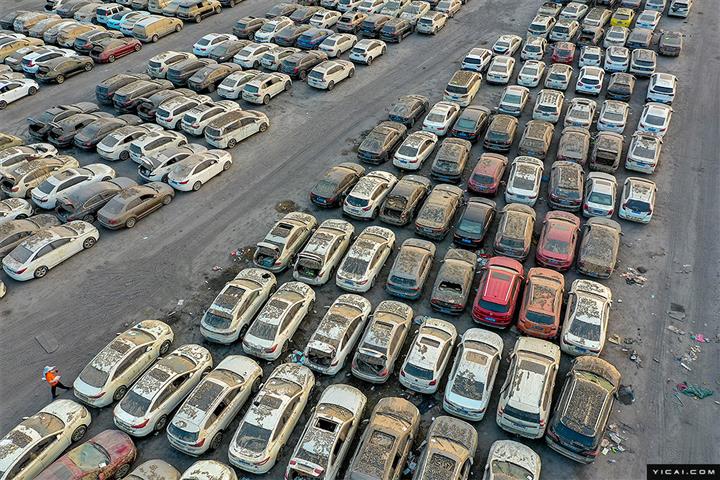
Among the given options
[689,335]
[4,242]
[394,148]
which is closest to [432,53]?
[394,148]

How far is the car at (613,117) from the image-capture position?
89.1 ft

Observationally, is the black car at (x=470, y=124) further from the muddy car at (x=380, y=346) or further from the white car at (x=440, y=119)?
the muddy car at (x=380, y=346)

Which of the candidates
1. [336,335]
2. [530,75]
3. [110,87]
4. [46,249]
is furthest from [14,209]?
[530,75]

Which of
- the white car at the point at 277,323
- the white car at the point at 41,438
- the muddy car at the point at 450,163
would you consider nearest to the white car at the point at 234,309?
the white car at the point at 277,323

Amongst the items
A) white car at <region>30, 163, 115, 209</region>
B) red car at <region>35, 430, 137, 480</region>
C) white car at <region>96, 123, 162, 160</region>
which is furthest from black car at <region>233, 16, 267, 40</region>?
red car at <region>35, 430, 137, 480</region>

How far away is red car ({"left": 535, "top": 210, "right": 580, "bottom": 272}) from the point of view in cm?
1995

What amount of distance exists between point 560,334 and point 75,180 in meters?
21.3

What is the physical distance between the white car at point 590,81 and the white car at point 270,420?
2414 centimetres

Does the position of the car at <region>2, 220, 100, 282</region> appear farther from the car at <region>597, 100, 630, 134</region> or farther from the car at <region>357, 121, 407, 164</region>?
the car at <region>597, 100, 630, 134</region>

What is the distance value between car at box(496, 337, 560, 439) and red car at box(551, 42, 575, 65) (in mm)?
23891

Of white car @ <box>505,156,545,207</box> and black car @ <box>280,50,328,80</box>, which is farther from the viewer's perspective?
black car @ <box>280,50,328,80</box>

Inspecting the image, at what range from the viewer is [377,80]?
111 feet

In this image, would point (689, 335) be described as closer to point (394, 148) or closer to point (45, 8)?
point (394, 148)

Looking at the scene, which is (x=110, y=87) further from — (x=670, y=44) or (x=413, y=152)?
(x=670, y=44)
